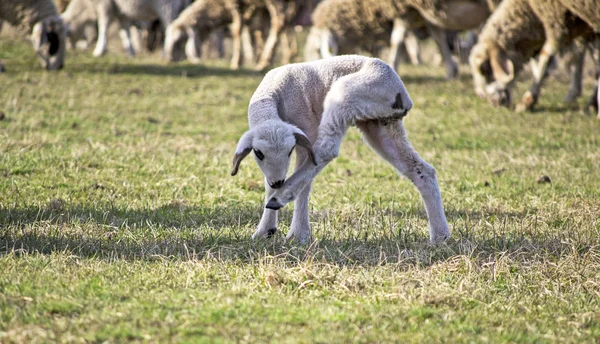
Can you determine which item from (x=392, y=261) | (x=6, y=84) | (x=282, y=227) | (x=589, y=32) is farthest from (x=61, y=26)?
(x=392, y=261)

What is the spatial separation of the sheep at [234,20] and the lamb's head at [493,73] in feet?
16.2

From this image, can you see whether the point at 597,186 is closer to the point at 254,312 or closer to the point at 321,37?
the point at 254,312

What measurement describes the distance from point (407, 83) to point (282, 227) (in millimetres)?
9164

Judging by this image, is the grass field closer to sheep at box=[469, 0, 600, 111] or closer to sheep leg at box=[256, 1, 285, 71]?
sheep at box=[469, 0, 600, 111]

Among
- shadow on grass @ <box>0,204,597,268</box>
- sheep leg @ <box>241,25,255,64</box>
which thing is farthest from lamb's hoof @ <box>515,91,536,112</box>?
sheep leg @ <box>241,25,255,64</box>

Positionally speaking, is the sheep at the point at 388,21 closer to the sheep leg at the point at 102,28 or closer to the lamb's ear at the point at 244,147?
the sheep leg at the point at 102,28

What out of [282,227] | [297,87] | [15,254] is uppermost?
[297,87]

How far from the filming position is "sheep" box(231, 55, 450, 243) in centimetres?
422

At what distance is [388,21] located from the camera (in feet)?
49.6

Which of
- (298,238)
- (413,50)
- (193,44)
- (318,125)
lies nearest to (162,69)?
(193,44)

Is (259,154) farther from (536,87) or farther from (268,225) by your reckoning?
(536,87)

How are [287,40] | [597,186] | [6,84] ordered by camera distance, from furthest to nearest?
1. [287,40]
2. [6,84]
3. [597,186]

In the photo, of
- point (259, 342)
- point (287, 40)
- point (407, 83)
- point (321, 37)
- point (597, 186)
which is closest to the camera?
point (259, 342)

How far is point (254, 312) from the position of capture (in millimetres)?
3488
